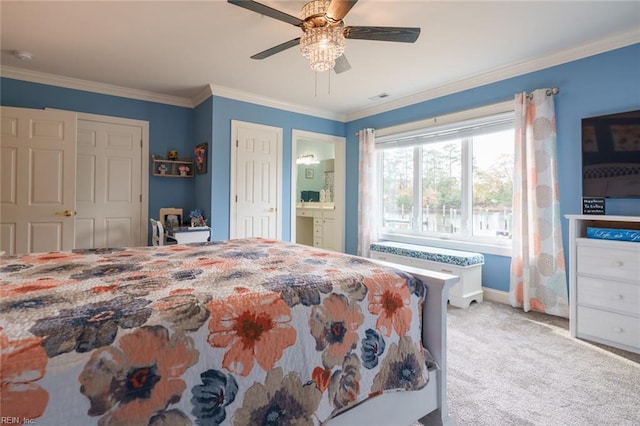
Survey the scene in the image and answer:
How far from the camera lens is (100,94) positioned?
159 inches

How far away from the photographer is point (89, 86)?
12.9 ft

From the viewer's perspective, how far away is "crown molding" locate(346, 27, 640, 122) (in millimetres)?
2754

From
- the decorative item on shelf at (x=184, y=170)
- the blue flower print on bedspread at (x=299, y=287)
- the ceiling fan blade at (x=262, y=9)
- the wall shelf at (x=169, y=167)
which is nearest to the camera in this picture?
the blue flower print on bedspread at (x=299, y=287)

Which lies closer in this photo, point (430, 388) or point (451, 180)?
point (430, 388)

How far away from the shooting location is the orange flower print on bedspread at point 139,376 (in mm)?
746

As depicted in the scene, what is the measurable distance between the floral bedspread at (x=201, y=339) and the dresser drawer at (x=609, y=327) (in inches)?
79.3

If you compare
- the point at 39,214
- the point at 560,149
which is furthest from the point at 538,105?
the point at 39,214

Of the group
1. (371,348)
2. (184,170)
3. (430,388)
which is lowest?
(430,388)

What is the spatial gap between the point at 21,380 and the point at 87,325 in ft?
0.50

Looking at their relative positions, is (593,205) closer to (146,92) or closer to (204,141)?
(204,141)

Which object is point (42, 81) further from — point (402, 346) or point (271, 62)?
point (402, 346)

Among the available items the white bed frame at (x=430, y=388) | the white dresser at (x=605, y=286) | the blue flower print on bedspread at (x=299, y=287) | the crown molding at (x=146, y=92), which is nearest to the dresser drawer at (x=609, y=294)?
the white dresser at (x=605, y=286)

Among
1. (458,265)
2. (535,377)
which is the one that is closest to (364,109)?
(458,265)

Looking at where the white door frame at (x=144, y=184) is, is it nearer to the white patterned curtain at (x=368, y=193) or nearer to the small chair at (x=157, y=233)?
the small chair at (x=157, y=233)
